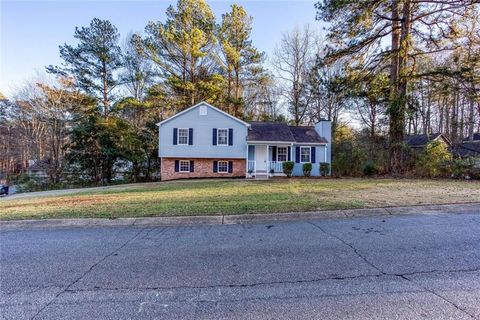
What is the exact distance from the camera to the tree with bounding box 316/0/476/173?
1381 cm

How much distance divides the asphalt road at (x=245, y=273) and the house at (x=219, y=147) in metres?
13.9

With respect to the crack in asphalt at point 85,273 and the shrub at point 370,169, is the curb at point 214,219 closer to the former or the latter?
the crack in asphalt at point 85,273

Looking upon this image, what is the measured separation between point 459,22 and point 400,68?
3.35 meters

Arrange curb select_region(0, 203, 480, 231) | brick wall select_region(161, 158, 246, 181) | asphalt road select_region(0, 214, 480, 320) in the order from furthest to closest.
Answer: brick wall select_region(161, 158, 246, 181)
curb select_region(0, 203, 480, 231)
asphalt road select_region(0, 214, 480, 320)

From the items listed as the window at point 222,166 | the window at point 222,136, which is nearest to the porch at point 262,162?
the window at point 222,136

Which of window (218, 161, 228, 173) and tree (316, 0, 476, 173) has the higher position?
tree (316, 0, 476, 173)

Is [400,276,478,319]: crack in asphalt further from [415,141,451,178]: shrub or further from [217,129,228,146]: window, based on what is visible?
[217,129,228,146]: window

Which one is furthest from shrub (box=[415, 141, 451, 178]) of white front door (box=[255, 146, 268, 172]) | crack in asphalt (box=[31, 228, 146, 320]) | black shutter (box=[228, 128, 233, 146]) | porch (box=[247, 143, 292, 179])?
crack in asphalt (box=[31, 228, 146, 320])

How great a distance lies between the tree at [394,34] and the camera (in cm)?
1381

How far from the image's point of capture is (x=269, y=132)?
64.3 feet

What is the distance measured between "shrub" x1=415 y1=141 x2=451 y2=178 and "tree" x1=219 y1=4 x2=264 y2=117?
52.9ft

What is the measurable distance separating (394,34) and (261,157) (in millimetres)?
11710

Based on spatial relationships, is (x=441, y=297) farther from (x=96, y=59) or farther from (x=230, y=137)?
(x=96, y=59)

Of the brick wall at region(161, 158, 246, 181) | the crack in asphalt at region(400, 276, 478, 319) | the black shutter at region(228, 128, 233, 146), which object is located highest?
the black shutter at region(228, 128, 233, 146)
